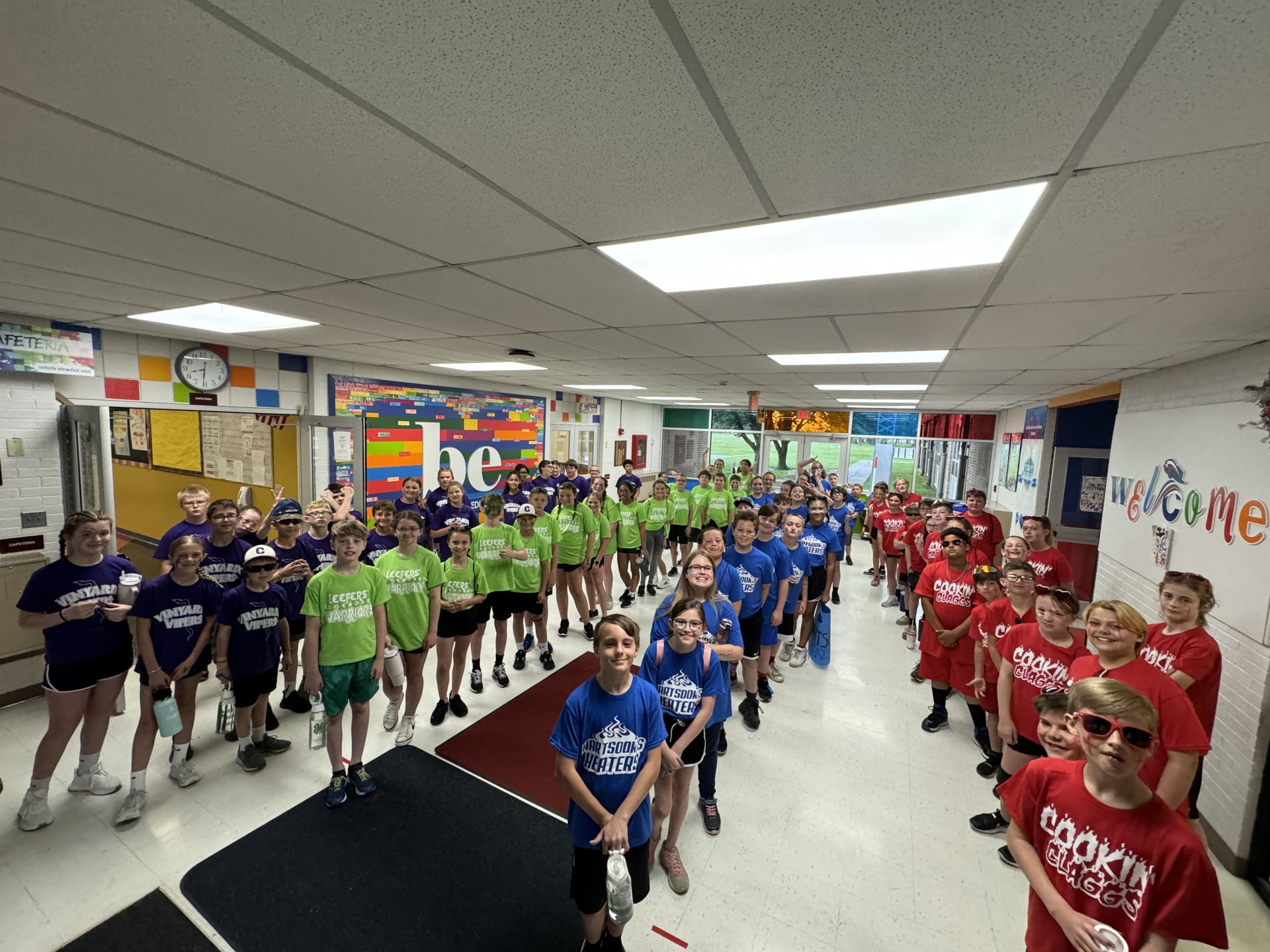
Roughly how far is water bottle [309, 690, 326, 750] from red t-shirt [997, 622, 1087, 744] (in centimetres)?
376

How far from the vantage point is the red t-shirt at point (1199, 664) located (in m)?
2.32

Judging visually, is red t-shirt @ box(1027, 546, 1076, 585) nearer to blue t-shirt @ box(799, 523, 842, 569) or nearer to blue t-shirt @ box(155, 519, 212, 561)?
blue t-shirt @ box(799, 523, 842, 569)

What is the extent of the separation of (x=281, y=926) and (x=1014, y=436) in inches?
443

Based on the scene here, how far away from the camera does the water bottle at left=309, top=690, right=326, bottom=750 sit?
8.90ft

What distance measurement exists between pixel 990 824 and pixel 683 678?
208 cm

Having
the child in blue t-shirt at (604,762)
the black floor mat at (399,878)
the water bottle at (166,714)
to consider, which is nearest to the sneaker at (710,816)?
the black floor mat at (399,878)

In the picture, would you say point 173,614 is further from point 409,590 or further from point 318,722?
point 409,590

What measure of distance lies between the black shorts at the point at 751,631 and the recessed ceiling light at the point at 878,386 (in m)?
4.19

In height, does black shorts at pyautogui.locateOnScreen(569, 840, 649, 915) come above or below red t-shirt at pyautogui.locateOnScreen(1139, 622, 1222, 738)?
below

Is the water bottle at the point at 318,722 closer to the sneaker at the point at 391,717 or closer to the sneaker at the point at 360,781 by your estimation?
the sneaker at the point at 360,781

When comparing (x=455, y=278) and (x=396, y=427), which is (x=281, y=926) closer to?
(x=455, y=278)

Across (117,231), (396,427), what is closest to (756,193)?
(117,231)

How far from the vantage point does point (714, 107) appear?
106cm

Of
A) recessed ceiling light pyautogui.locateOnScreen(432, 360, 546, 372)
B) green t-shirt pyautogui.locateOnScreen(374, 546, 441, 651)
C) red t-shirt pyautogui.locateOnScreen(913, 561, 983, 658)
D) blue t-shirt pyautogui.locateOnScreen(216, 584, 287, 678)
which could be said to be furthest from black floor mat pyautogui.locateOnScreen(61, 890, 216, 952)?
recessed ceiling light pyautogui.locateOnScreen(432, 360, 546, 372)
